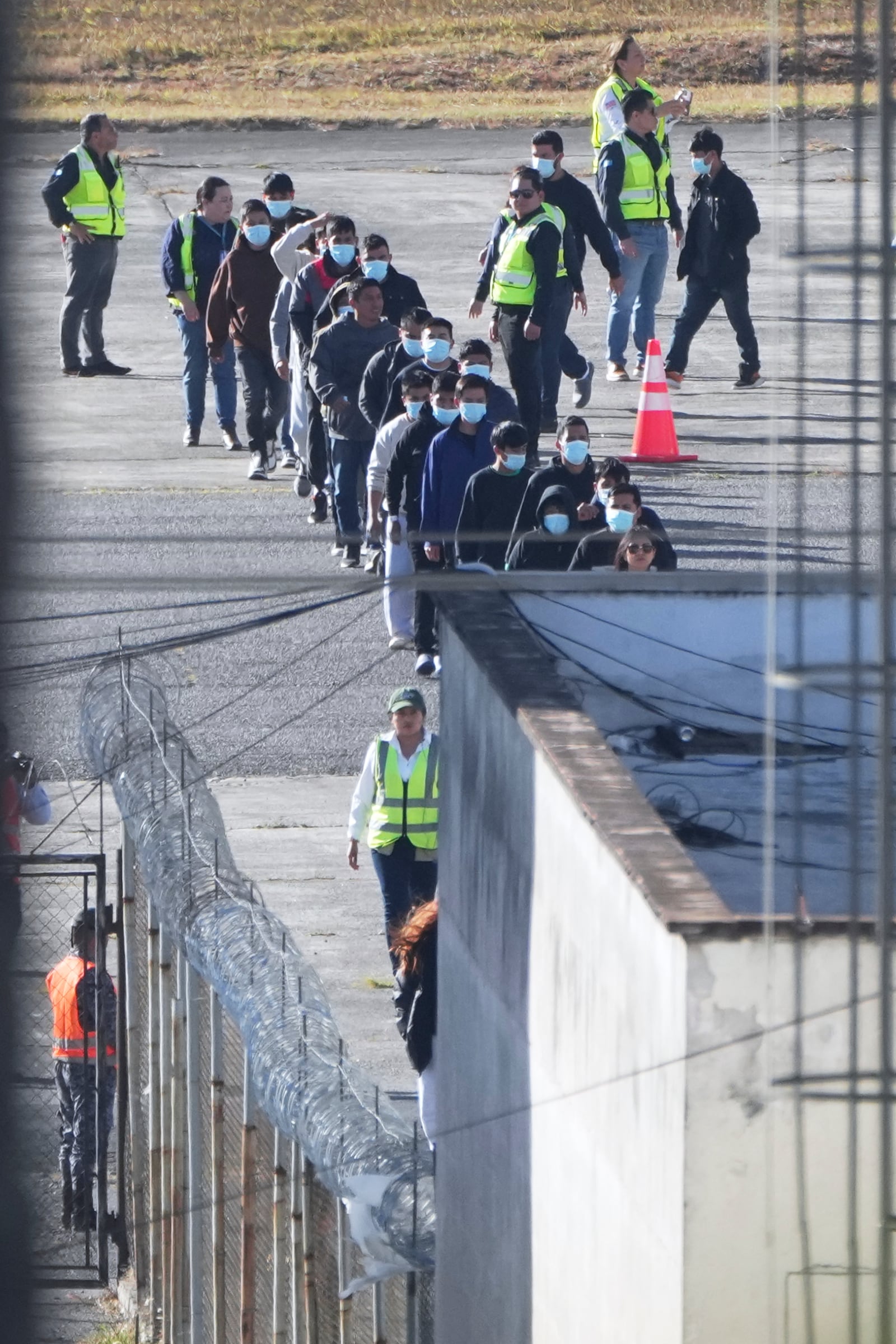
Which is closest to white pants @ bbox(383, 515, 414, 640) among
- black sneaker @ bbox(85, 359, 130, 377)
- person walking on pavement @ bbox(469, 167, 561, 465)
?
person walking on pavement @ bbox(469, 167, 561, 465)

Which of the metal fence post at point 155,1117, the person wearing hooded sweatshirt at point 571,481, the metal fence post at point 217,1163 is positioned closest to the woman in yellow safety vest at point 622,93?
the person wearing hooded sweatshirt at point 571,481

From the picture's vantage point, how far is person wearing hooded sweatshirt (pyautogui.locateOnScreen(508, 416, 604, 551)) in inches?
476

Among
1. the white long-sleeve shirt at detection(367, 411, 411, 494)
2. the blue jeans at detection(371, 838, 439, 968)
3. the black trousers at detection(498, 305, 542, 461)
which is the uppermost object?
the black trousers at detection(498, 305, 542, 461)

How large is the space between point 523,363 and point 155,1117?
6.55 meters

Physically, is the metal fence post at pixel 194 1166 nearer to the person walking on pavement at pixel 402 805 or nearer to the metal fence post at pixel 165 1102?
the metal fence post at pixel 165 1102

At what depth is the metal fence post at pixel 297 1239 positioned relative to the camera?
905 centimetres

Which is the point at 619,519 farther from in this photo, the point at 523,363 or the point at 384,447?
the point at 523,363

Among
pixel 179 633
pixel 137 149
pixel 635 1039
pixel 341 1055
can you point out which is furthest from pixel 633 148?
pixel 137 149

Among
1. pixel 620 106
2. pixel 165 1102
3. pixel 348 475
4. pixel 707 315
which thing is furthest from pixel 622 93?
pixel 165 1102

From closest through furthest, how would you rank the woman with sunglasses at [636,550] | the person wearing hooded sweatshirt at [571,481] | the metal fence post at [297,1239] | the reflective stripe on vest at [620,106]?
the metal fence post at [297,1239], the woman with sunglasses at [636,550], the person wearing hooded sweatshirt at [571,481], the reflective stripe on vest at [620,106]

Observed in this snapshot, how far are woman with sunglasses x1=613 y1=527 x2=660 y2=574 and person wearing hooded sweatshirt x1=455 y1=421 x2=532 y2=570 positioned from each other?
1.17 m

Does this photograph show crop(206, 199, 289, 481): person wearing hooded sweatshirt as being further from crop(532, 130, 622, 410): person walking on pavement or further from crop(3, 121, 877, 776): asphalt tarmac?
crop(532, 130, 622, 410): person walking on pavement

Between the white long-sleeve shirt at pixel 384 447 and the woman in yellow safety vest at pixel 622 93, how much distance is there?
433 centimetres

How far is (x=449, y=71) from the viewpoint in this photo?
103ft
